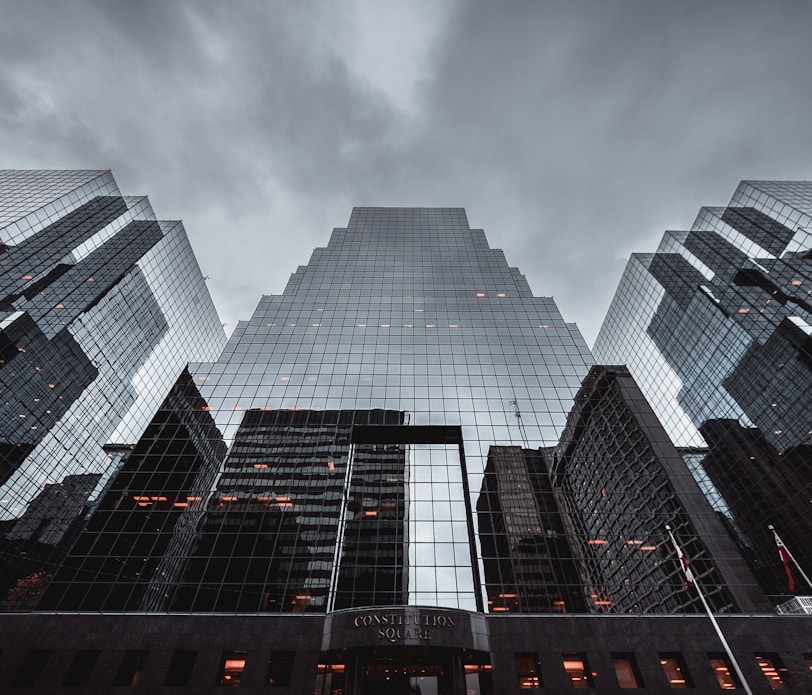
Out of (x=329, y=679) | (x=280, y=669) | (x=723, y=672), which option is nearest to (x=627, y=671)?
(x=723, y=672)

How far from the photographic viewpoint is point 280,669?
33469 millimetres

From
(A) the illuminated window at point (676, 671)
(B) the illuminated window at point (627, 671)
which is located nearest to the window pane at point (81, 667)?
(B) the illuminated window at point (627, 671)

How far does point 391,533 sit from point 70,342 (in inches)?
2860

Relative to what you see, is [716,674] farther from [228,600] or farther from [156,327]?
[156,327]

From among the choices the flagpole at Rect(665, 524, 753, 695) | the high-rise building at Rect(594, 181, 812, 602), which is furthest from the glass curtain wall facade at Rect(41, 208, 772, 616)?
the high-rise building at Rect(594, 181, 812, 602)

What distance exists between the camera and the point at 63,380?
269 feet

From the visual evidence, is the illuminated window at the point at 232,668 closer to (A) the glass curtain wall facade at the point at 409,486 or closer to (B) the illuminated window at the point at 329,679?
(A) the glass curtain wall facade at the point at 409,486

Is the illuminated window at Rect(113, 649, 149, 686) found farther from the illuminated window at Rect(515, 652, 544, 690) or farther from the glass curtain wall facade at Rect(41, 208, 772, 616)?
the illuminated window at Rect(515, 652, 544, 690)

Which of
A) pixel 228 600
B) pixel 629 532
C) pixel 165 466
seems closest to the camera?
pixel 228 600

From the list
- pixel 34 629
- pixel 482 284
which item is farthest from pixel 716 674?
pixel 482 284

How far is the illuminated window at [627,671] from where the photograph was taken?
3247 cm

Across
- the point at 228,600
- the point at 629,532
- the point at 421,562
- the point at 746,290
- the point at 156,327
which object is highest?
the point at 156,327

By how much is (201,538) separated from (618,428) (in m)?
49.3

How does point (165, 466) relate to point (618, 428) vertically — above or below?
below
